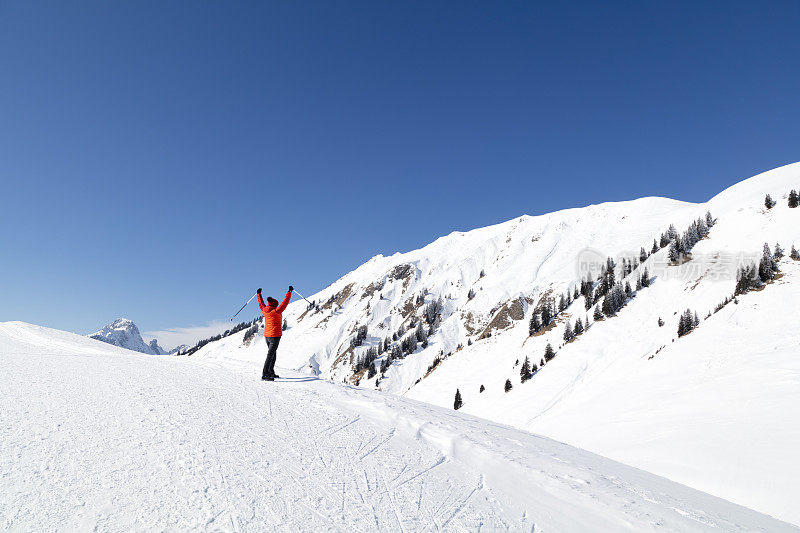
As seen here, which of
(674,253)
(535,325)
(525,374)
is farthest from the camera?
(535,325)

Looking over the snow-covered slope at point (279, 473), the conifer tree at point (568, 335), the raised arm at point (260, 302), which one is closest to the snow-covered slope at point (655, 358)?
the conifer tree at point (568, 335)

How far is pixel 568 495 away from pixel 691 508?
5.41 feet

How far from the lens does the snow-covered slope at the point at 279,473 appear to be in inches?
117

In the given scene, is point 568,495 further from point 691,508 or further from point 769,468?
point 769,468

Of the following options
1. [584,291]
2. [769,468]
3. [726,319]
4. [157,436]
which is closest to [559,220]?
[584,291]

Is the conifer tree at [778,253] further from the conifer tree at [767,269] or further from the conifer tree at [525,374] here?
the conifer tree at [525,374]

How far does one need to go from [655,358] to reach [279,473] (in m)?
42.1

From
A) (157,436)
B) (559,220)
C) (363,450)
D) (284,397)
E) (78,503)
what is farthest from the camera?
(559,220)

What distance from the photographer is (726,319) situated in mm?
33594

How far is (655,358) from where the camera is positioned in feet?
116

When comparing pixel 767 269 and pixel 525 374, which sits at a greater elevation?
pixel 767 269

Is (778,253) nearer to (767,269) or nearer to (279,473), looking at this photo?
(767,269)

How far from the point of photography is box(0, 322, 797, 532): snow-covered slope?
117 inches


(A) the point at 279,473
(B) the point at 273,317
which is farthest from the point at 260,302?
(A) the point at 279,473
